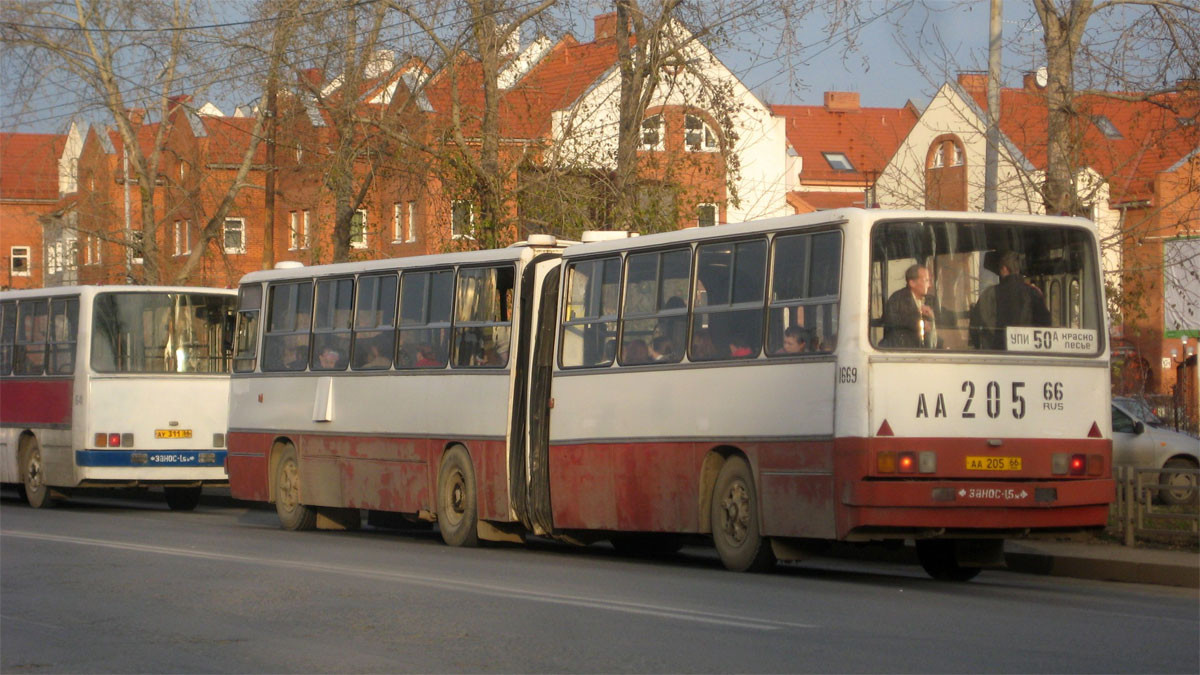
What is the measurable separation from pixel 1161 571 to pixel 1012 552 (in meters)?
1.72

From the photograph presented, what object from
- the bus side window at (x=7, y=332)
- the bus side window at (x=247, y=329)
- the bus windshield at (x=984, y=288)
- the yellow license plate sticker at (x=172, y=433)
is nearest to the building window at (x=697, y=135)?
the bus side window at (x=247, y=329)

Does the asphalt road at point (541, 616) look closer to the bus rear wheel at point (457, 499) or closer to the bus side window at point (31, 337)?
the bus rear wheel at point (457, 499)

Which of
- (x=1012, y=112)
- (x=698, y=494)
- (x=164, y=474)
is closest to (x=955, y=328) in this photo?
(x=698, y=494)

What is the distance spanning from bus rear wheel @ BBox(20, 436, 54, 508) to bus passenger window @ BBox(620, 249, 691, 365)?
13.6 metres

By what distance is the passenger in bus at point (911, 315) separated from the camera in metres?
13.6

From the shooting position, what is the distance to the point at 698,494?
50.2 feet

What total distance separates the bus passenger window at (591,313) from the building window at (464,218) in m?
7.85

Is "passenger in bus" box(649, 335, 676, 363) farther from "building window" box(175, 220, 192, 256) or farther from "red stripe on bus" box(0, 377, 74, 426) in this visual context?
"building window" box(175, 220, 192, 256)

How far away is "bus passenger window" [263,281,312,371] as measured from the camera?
841 inches

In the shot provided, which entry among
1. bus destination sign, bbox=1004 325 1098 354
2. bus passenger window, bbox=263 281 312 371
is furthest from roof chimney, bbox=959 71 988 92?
bus passenger window, bbox=263 281 312 371

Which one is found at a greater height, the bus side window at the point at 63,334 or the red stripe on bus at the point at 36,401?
the bus side window at the point at 63,334

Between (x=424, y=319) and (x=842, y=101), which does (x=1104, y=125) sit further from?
(x=842, y=101)

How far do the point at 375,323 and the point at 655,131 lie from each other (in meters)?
6.57

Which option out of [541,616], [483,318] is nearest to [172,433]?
[483,318]
